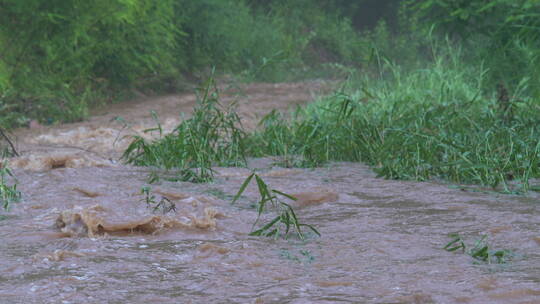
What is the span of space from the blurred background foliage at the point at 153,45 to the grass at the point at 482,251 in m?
2.33

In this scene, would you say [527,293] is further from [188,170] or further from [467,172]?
A: [188,170]

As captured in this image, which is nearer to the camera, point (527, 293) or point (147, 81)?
point (527, 293)

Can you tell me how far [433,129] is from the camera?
196 inches

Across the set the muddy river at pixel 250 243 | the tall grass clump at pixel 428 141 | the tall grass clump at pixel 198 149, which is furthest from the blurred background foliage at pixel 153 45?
the muddy river at pixel 250 243

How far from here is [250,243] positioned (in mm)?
2762

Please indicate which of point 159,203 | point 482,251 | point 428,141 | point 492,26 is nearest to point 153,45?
point 492,26

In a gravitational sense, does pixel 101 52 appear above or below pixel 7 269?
above

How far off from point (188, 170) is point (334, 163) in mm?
1188

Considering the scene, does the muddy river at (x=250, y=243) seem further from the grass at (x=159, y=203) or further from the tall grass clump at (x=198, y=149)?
the tall grass clump at (x=198, y=149)

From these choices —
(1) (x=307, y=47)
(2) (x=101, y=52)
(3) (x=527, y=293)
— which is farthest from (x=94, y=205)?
(1) (x=307, y=47)

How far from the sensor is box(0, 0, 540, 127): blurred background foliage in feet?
24.0

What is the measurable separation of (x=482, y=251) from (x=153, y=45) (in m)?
9.38

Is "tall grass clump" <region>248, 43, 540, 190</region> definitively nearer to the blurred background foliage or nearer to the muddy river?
the muddy river

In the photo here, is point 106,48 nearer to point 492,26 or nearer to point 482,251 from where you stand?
point 492,26
